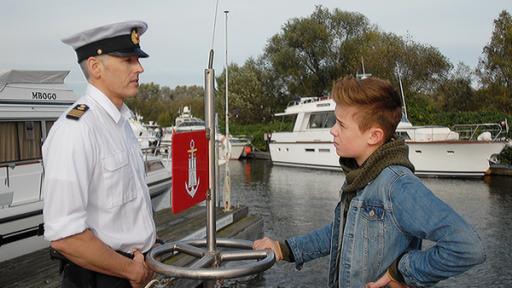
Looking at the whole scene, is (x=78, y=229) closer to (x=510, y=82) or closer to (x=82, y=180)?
(x=82, y=180)

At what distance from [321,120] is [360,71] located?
11.2 m

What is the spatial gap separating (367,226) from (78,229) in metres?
1.16

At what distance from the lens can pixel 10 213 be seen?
6727 mm

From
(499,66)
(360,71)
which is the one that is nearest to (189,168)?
(499,66)

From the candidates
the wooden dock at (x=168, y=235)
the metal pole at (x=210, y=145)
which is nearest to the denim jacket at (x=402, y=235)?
the metal pole at (x=210, y=145)

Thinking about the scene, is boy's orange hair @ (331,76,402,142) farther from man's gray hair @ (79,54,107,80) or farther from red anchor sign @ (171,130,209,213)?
man's gray hair @ (79,54,107,80)

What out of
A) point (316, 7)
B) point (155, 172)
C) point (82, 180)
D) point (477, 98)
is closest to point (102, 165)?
point (82, 180)

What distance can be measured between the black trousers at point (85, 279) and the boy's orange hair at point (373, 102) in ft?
4.23

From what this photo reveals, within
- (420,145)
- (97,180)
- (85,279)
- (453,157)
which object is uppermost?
(97,180)

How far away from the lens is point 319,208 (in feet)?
47.8

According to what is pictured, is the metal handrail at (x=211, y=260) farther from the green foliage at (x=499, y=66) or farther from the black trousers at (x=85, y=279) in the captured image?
the green foliage at (x=499, y=66)

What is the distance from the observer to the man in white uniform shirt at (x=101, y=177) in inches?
Result: 79.7

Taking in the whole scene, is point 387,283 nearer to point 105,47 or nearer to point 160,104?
point 105,47

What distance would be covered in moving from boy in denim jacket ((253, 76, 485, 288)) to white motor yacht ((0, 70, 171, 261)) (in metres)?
5.67
